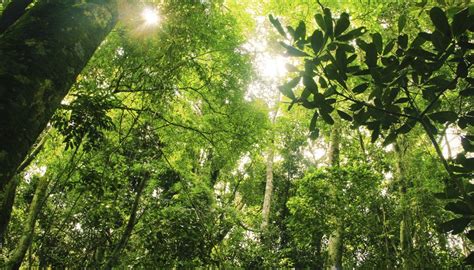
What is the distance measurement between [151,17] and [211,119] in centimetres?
339

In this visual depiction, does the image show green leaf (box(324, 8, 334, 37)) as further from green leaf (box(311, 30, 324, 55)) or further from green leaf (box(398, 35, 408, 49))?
green leaf (box(398, 35, 408, 49))

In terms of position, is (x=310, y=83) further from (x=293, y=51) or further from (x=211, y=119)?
(x=211, y=119)

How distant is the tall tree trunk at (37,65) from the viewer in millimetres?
1195

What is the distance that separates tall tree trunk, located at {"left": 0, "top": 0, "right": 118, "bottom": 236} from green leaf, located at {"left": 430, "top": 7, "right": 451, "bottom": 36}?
1.51 metres

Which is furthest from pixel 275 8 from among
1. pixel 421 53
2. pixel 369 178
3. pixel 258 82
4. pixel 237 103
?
pixel 421 53

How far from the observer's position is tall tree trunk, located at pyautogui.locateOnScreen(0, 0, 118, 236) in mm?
1195

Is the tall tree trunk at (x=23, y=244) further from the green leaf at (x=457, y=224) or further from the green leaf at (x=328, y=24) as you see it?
the green leaf at (x=457, y=224)

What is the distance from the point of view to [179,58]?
16.2 ft

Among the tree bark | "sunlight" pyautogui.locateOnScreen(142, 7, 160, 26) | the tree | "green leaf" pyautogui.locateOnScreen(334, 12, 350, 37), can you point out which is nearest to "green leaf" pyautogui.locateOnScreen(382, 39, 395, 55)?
the tree

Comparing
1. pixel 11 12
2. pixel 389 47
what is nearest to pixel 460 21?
pixel 389 47

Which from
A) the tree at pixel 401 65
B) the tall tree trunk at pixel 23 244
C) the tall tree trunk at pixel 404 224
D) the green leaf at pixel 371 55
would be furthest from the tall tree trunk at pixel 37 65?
the tall tree trunk at pixel 404 224

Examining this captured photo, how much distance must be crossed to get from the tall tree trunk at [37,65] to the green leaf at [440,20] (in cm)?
151

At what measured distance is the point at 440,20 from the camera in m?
1.35

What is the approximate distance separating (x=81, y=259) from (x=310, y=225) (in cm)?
552
